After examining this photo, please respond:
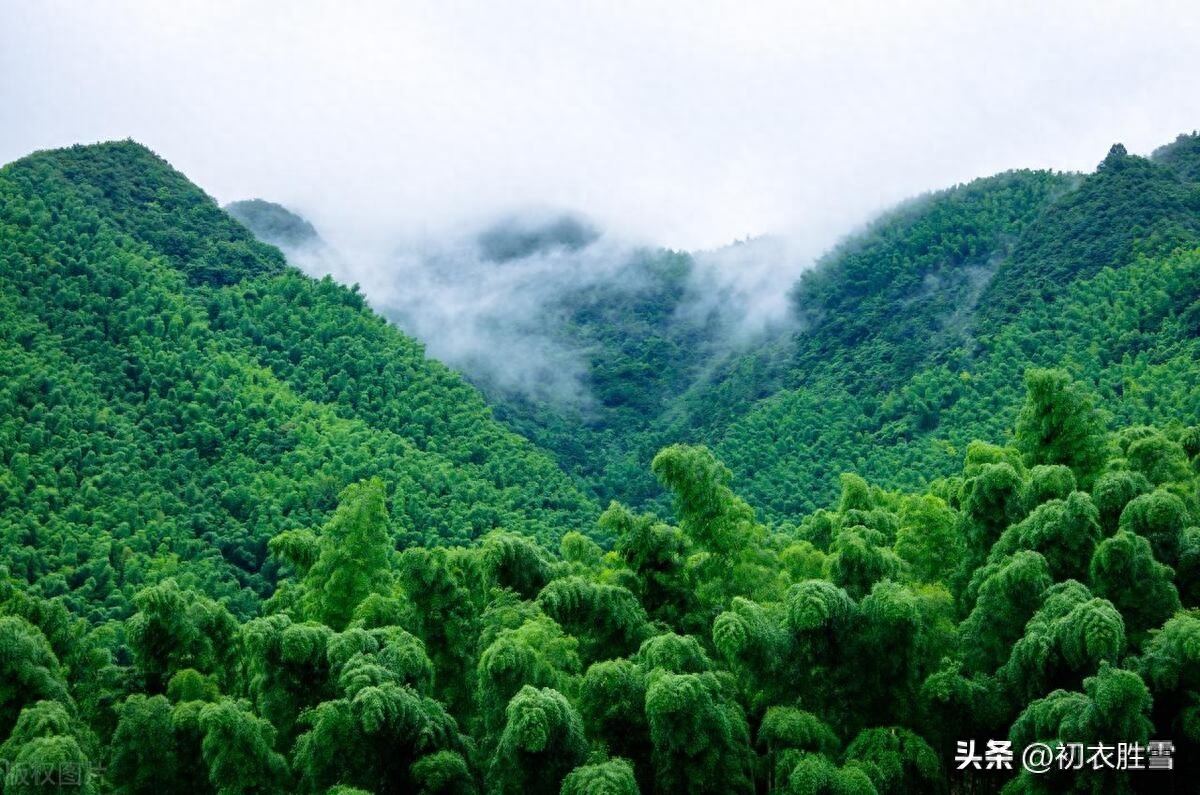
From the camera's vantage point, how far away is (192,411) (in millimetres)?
43312

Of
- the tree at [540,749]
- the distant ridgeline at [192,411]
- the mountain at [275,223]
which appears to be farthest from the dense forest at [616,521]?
the mountain at [275,223]

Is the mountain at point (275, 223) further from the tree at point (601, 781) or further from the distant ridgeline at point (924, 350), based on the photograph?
the tree at point (601, 781)

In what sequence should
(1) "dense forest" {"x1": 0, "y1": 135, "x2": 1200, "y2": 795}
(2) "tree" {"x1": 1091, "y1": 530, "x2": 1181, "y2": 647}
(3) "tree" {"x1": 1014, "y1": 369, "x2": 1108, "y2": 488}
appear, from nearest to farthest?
(1) "dense forest" {"x1": 0, "y1": 135, "x2": 1200, "y2": 795} → (2) "tree" {"x1": 1091, "y1": 530, "x2": 1181, "y2": 647} → (3) "tree" {"x1": 1014, "y1": 369, "x2": 1108, "y2": 488}

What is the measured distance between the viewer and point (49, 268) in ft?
159

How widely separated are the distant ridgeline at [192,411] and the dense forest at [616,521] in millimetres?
184

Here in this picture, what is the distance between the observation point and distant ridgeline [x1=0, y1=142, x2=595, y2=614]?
35.8 m

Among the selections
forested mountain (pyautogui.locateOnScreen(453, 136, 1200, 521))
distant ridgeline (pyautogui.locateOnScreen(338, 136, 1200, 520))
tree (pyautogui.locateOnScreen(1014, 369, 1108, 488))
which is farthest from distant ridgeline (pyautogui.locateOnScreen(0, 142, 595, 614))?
tree (pyautogui.locateOnScreen(1014, 369, 1108, 488))

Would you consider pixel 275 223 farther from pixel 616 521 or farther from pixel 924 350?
pixel 616 521

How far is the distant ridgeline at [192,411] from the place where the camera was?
118ft

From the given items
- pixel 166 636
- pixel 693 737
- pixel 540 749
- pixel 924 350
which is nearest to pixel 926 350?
pixel 924 350

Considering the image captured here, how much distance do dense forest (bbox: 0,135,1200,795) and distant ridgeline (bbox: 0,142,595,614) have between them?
7.3 inches

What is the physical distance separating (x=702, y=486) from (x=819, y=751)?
4.95 m

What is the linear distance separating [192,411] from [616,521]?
30.3m

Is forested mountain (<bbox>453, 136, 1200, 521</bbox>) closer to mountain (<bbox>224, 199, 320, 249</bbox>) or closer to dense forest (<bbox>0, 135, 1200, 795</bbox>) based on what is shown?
dense forest (<bbox>0, 135, 1200, 795</bbox>)
